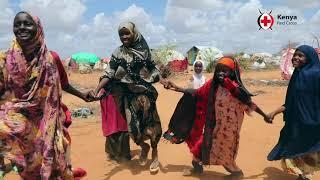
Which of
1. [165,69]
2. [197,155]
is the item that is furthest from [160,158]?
[165,69]

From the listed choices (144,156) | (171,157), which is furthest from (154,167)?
(171,157)

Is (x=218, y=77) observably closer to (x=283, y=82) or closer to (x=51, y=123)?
(x=51, y=123)

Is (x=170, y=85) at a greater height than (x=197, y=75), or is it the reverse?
(x=197, y=75)

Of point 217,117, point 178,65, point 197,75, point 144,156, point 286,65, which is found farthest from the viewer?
point 178,65

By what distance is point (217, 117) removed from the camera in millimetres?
6004

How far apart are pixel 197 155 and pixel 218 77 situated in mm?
1240

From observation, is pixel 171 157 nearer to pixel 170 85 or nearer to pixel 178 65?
pixel 170 85

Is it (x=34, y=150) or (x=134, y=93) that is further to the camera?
(x=134, y=93)

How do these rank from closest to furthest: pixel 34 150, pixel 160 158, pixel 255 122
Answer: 1. pixel 34 150
2. pixel 160 158
3. pixel 255 122

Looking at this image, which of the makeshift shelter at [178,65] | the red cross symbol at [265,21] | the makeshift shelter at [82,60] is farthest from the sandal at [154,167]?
the makeshift shelter at [82,60]

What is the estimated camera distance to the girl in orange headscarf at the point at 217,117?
19.1 ft

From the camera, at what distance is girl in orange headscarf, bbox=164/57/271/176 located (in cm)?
583

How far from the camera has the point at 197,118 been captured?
6355mm

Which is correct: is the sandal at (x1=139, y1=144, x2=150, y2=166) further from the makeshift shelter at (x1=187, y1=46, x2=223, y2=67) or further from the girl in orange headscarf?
the makeshift shelter at (x1=187, y1=46, x2=223, y2=67)
